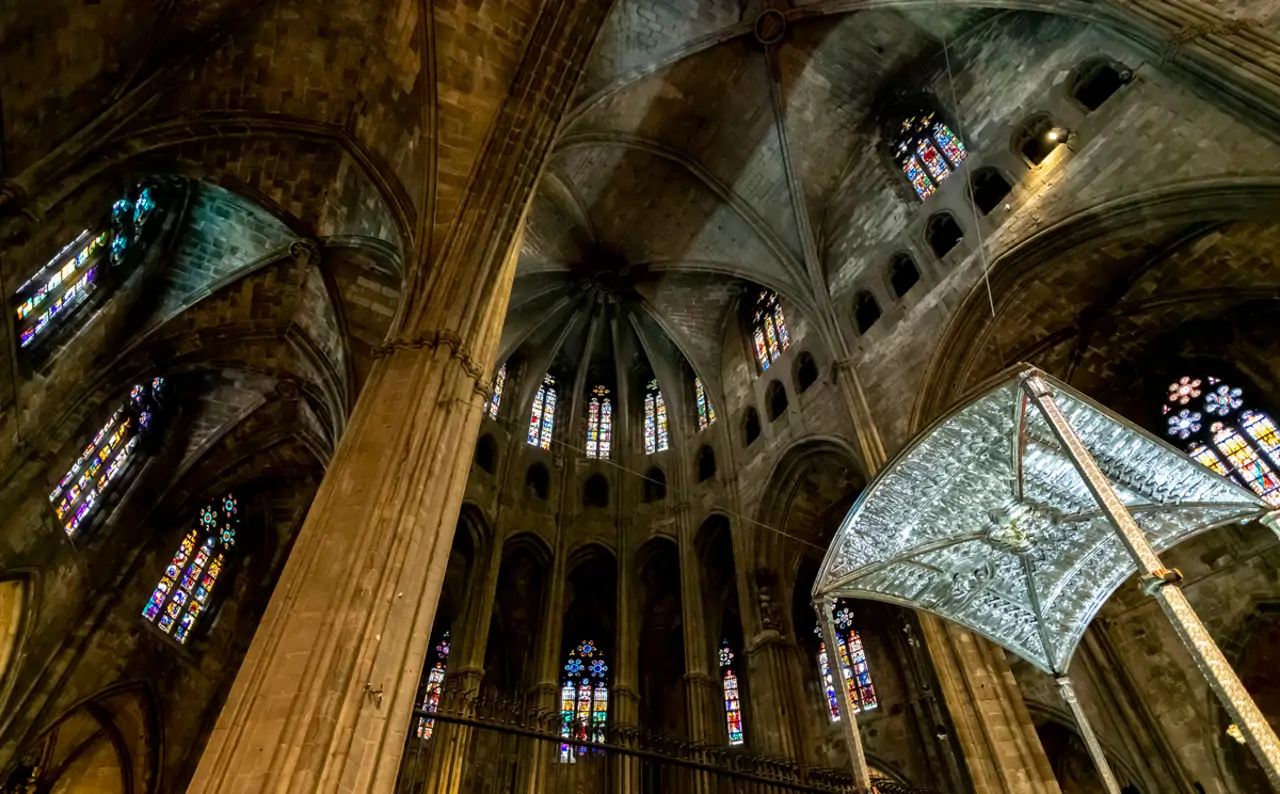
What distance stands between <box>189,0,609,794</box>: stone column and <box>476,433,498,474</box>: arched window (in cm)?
754

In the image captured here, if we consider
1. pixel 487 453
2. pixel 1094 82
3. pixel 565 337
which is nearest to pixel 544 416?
pixel 565 337

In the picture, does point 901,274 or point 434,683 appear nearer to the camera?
point 901,274

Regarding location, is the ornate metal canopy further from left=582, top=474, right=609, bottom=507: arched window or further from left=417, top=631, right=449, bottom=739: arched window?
left=417, top=631, right=449, bottom=739: arched window

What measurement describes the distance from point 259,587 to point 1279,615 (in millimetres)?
20049

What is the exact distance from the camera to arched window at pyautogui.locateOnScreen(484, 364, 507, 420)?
17875 millimetres

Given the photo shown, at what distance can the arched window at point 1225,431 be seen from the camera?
38.8 ft

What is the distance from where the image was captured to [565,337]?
1947cm

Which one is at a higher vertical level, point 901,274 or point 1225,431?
point 901,274

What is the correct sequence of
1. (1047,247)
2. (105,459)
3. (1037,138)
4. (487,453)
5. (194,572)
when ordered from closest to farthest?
(1047,247), (1037,138), (105,459), (194,572), (487,453)

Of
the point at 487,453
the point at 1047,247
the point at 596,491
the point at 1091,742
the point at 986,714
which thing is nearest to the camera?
the point at 1091,742

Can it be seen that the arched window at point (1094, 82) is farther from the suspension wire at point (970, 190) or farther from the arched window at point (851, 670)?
the arched window at point (851, 670)

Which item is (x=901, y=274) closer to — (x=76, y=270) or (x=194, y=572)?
(x=76, y=270)

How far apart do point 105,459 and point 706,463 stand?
12.3 metres

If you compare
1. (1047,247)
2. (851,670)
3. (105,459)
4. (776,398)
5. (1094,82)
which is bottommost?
(851,670)
